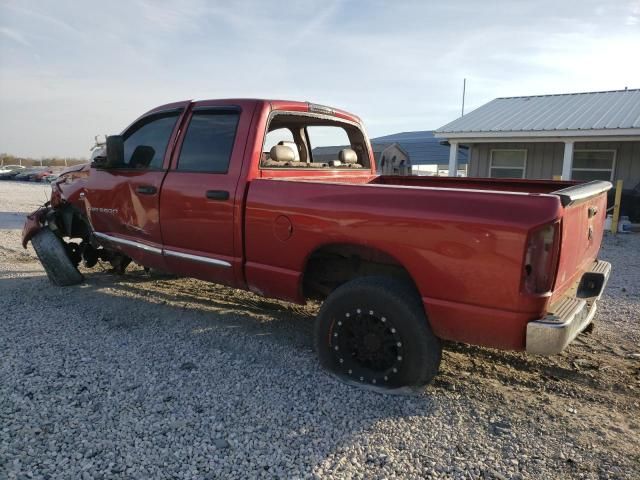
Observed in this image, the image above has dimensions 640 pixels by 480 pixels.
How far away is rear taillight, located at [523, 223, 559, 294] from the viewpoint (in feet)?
8.43

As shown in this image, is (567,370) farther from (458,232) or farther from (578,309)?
(458,232)

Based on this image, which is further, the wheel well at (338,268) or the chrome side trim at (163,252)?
the chrome side trim at (163,252)

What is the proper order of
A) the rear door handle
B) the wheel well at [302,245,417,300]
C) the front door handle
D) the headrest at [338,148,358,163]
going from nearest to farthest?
the wheel well at [302,245,417,300]
the rear door handle
the front door handle
the headrest at [338,148,358,163]

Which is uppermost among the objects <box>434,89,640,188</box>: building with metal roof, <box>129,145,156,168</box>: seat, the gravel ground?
<box>434,89,640,188</box>: building with metal roof

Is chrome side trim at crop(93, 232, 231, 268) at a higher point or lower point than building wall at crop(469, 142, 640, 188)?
lower

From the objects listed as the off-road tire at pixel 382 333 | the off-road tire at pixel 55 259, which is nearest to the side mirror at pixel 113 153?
the off-road tire at pixel 55 259

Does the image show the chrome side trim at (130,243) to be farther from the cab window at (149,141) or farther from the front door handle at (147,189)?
the cab window at (149,141)

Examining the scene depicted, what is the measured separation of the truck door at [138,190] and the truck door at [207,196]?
18 centimetres

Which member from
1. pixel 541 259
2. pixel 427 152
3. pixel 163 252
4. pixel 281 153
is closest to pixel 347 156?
pixel 281 153

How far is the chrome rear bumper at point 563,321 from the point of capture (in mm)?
2602

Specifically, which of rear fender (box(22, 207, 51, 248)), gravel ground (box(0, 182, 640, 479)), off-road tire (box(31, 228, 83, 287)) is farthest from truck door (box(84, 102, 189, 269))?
rear fender (box(22, 207, 51, 248))

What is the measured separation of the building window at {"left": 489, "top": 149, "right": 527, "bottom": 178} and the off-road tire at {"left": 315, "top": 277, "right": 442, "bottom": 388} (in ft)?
44.5

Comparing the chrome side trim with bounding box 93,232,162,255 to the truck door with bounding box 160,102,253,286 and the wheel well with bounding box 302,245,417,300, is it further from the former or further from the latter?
the wheel well with bounding box 302,245,417,300

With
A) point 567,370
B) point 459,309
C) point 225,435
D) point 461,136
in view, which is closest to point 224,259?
point 225,435
